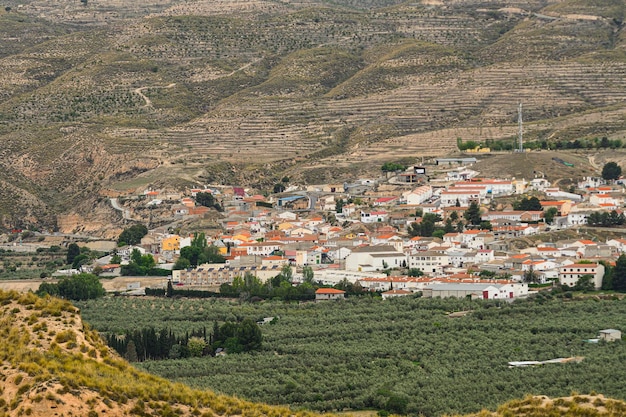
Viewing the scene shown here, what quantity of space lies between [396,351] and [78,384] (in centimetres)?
2886

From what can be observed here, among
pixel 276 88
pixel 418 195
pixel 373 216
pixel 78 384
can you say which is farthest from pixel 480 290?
pixel 276 88

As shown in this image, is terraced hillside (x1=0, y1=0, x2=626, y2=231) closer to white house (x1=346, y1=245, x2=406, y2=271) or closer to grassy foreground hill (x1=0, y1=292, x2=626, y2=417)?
white house (x1=346, y1=245, x2=406, y2=271)

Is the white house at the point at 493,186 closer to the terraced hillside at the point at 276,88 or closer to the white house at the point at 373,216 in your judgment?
the white house at the point at 373,216

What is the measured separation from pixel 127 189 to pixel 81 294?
3064 centimetres

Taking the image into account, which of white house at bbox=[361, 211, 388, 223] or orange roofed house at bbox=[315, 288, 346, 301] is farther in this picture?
white house at bbox=[361, 211, 388, 223]

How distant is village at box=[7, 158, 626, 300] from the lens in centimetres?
6562

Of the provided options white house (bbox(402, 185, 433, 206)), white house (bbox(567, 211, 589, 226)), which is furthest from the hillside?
white house (bbox(402, 185, 433, 206))

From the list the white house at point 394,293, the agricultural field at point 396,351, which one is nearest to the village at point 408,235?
the white house at point 394,293

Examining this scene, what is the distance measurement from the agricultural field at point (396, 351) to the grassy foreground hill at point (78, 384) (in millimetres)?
14895

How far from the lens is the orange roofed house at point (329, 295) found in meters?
63.3

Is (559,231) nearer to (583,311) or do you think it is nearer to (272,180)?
(583,311)

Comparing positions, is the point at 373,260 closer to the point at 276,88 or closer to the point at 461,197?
the point at 461,197

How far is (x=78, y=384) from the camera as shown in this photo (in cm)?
2086

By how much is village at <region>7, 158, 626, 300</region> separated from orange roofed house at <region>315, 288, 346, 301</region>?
0.05m
